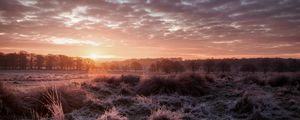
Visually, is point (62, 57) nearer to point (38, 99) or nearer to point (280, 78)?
point (280, 78)

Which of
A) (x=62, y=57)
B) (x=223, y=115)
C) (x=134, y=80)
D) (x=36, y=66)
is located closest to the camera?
(x=223, y=115)

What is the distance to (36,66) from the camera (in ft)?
401

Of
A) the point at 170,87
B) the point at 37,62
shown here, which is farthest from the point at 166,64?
the point at 170,87

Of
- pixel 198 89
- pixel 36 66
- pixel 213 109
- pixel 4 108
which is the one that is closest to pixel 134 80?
pixel 198 89

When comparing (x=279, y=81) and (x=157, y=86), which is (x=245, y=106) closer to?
(x=157, y=86)

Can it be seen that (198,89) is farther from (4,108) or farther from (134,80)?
(4,108)

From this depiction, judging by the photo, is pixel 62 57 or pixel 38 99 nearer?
pixel 38 99

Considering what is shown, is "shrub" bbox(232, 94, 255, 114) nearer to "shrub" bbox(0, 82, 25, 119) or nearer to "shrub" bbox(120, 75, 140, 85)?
"shrub" bbox(0, 82, 25, 119)

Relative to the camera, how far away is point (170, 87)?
19703 millimetres

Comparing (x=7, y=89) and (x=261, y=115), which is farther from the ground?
(x=7, y=89)

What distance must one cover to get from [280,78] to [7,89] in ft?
79.5

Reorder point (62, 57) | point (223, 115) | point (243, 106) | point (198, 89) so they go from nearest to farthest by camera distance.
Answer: point (223, 115)
point (243, 106)
point (198, 89)
point (62, 57)

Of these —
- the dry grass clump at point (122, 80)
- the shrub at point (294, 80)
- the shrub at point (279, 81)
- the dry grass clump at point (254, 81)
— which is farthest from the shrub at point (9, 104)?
the shrub at point (294, 80)

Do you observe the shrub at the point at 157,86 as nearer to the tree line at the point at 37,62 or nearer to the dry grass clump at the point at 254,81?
the dry grass clump at the point at 254,81
